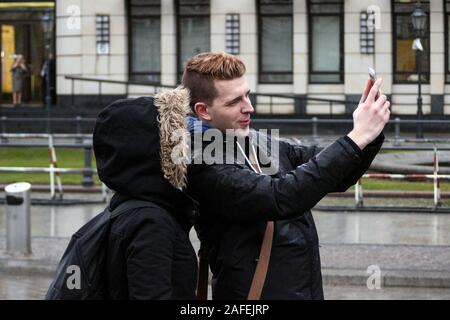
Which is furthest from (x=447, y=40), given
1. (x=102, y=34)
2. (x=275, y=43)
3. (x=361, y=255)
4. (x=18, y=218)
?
(x=18, y=218)

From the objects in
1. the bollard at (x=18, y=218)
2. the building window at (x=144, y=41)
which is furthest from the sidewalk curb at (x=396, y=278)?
the building window at (x=144, y=41)

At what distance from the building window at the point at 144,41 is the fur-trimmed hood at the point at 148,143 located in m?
30.6

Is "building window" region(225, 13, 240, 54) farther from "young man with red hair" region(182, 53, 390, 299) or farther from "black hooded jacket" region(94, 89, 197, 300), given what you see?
"black hooded jacket" region(94, 89, 197, 300)

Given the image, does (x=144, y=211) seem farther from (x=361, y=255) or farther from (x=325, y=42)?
(x=325, y=42)

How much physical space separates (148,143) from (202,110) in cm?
25

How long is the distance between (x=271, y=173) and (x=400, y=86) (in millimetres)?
29380

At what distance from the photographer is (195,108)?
3738 millimetres

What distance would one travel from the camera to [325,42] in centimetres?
3369

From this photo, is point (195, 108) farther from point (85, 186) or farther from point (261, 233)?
point (85, 186)

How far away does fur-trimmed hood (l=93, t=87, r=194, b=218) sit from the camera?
3.58m

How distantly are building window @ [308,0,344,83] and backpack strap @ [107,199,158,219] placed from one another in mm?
30085

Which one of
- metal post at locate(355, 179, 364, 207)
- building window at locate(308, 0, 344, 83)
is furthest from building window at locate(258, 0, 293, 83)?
metal post at locate(355, 179, 364, 207)

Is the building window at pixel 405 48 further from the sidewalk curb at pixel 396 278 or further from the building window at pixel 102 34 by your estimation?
the sidewalk curb at pixel 396 278

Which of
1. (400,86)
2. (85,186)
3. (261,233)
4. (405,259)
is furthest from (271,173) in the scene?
(400,86)
